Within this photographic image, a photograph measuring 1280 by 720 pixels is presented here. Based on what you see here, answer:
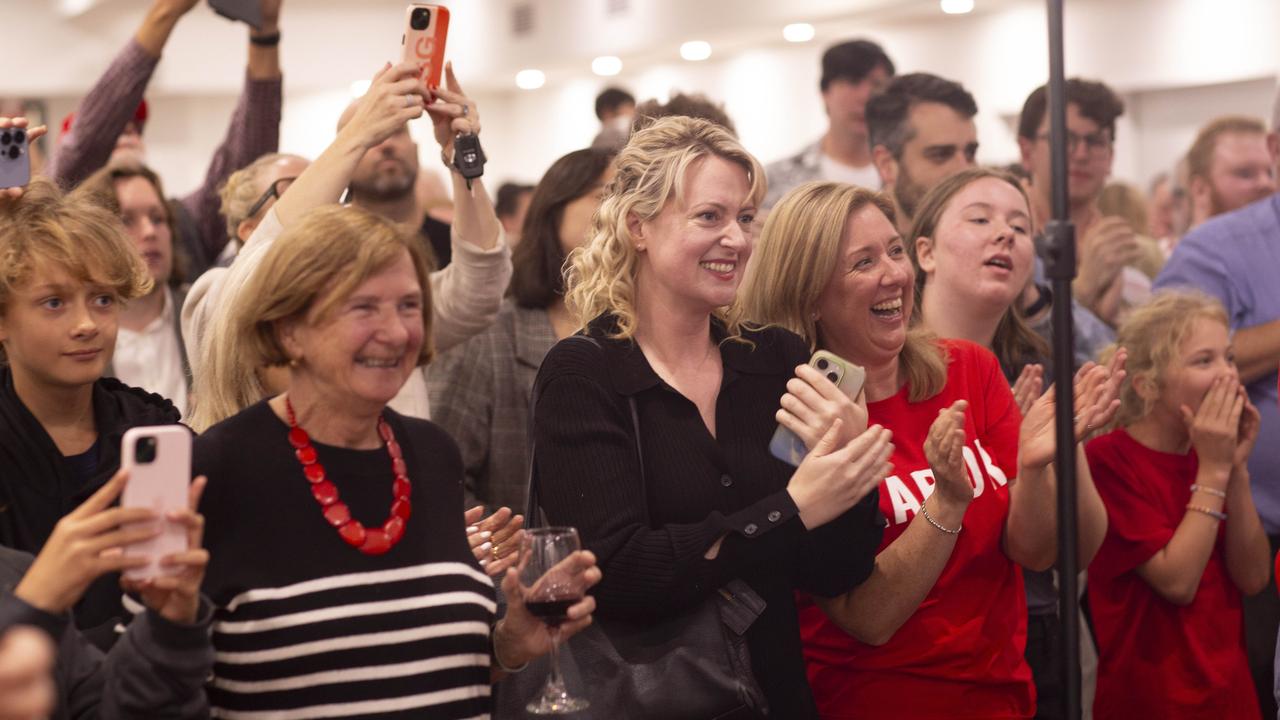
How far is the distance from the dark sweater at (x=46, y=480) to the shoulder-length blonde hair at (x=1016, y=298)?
174 centimetres

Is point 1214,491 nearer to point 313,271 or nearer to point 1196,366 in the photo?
point 1196,366

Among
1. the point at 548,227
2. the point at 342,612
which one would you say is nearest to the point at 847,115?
the point at 548,227

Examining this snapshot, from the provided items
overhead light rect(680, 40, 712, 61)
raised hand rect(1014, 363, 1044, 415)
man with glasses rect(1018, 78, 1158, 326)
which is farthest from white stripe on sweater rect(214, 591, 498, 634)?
overhead light rect(680, 40, 712, 61)

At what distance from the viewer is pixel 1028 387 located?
297 centimetres

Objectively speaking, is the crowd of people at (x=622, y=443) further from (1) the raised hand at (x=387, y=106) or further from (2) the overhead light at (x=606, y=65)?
(2) the overhead light at (x=606, y=65)

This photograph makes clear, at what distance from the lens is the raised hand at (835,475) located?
2244 mm

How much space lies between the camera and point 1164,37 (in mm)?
6875

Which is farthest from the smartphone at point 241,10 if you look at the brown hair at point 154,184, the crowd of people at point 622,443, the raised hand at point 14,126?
the raised hand at point 14,126

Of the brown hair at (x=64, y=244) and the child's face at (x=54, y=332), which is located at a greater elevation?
the brown hair at (x=64, y=244)

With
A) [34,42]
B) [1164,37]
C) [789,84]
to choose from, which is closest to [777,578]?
[1164,37]

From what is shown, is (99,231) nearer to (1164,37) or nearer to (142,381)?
(142,381)

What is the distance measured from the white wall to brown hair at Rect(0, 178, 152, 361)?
18.3 feet

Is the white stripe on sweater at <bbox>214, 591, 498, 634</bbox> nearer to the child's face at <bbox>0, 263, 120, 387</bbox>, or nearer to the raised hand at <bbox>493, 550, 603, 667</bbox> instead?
the raised hand at <bbox>493, 550, 603, 667</bbox>

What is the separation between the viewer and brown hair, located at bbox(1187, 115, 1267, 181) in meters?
4.99
